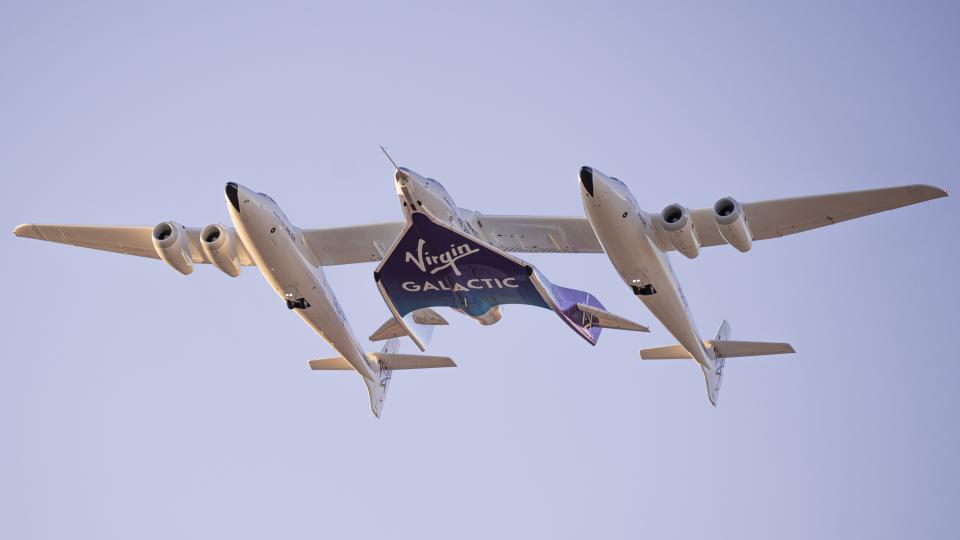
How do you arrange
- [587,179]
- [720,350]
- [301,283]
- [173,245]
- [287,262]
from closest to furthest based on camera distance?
[587,179]
[287,262]
[301,283]
[173,245]
[720,350]

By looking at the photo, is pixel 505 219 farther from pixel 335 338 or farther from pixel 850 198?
pixel 850 198

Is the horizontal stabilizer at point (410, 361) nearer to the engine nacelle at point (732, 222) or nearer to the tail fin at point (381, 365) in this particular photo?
the tail fin at point (381, 365)

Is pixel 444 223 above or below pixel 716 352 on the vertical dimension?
above

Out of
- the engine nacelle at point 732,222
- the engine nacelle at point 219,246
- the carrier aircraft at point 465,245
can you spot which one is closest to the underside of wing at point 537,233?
the carrier aircraft at point 465,245

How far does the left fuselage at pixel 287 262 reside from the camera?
2916cm

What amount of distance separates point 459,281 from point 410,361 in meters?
6.11

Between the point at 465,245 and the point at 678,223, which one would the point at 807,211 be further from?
the point at 465,245

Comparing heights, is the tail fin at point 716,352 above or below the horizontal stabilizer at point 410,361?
below

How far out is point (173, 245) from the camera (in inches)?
1224

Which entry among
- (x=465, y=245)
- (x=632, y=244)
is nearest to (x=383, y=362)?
(x=465, y=245)

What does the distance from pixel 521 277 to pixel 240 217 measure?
21.4ft

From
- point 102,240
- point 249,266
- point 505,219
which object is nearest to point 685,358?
point 505,219

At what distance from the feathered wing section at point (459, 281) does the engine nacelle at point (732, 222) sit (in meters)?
3.71

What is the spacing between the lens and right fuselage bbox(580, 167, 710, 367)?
28.3m
